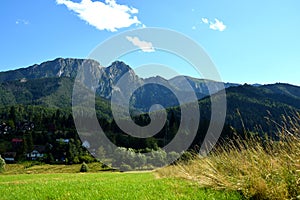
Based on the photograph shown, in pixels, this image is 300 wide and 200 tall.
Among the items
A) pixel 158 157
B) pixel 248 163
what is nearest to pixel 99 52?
pixel 248 163

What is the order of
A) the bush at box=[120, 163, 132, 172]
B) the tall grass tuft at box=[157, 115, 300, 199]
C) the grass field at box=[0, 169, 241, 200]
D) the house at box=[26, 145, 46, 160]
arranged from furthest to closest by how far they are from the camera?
the house at box=[26, 145, 46, 160], the bush at box=[120, 163, 132, 172], the grass field at box=[0, 169, 241, 200], the tall grass tuft at box=[157, 115, 300, 199]

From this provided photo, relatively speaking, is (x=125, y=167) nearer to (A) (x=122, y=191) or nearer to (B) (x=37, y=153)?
(B) (x=37, y=153)

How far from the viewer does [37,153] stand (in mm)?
102438

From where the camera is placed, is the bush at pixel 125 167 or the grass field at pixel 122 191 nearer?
the grass field at pixel 122 191

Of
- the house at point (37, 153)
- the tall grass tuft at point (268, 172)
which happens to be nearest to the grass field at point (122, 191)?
the tall grass tuft at point (268, 172)

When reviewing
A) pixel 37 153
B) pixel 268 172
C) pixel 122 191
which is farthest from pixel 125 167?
pixel 268 172

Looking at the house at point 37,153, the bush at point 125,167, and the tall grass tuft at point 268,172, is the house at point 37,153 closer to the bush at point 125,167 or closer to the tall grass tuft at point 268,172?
the bush at point 125,167

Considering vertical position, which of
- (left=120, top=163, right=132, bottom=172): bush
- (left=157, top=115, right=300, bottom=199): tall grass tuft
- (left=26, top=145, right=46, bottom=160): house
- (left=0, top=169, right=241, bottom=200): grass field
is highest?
(left=157, top=115, right=300, bottom=199): tall grass tuft

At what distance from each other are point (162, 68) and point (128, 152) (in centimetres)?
4427

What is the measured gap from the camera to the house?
99.2 meters

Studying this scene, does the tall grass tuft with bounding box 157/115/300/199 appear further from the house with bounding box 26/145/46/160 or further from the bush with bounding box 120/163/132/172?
the house with bounding box 26/145/46/160

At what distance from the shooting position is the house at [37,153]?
99156 mm

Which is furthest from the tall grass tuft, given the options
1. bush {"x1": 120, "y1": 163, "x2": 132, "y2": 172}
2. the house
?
the house

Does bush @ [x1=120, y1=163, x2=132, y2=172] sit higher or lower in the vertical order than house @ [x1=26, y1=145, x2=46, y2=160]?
higher
